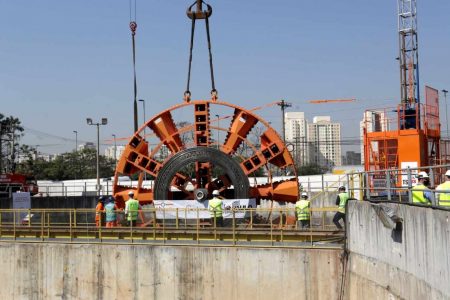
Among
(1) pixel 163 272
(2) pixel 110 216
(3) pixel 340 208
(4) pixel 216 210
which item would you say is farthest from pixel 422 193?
(2) pixel 110 216

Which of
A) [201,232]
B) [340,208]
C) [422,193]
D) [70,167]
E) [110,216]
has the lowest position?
[201,232]

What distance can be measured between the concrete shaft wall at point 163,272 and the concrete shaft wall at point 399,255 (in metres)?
1.03

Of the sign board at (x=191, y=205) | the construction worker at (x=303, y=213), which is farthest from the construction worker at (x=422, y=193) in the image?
the sign board at (x=191, y=205)

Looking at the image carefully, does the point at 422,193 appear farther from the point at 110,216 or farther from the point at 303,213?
the point at 110,216

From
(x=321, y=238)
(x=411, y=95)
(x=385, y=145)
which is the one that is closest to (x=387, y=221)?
(x=321, y=238)

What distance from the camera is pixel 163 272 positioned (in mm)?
17203

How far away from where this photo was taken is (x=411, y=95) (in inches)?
1464

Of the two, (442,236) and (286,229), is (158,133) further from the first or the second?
(442,236)

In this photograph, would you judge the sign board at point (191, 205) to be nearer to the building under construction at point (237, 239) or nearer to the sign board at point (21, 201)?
the building under construction at point (237, 239)

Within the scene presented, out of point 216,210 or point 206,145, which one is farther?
point 206,145

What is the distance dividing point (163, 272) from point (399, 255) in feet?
25.3

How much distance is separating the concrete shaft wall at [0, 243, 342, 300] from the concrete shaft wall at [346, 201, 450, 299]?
40.7 inches

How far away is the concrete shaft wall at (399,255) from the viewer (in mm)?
9500

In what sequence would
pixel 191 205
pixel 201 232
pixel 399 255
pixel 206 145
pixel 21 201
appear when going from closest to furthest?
pixel 399 255
pixel 201 232
pixel 191 205
pixel 206 145
pixel 21 201
